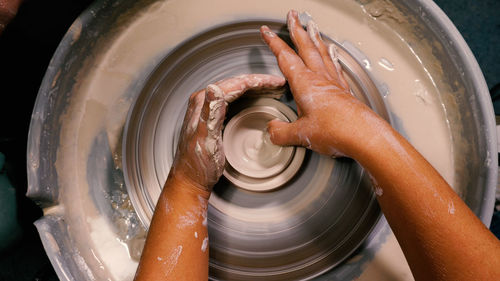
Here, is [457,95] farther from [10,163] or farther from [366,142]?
[10,163]

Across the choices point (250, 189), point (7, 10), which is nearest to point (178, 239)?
point (250, 189)

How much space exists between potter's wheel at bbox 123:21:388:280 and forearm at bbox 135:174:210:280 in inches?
5.8

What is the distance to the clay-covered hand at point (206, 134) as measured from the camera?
107 centimetres

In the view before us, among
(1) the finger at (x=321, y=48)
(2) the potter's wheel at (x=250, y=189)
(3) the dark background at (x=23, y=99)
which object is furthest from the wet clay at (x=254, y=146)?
(3) the dark background at (x=23, y=99)

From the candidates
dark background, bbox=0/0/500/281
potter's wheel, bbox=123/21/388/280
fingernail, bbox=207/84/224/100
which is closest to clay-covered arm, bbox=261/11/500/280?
potter's wheel, bbox=123/21/388/280

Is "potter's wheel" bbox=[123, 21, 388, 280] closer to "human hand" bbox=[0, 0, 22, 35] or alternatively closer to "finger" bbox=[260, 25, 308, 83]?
"finger" bbox=[260, 25, 308, 83]

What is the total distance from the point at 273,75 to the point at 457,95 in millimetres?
801

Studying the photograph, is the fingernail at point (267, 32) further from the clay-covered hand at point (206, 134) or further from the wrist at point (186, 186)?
the wrist at point (186, 186)

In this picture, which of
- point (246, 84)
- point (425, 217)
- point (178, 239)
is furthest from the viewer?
point (246, 84)

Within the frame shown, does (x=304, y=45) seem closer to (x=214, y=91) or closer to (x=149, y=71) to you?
(x=214, y=91)

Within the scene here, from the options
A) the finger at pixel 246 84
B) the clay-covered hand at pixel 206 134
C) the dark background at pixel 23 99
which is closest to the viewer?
the clay-covered hand at pixel 206 134

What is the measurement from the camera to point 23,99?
186 centimetres

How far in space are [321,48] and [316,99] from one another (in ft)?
1.01

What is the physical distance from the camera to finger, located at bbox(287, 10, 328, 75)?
1234mm
